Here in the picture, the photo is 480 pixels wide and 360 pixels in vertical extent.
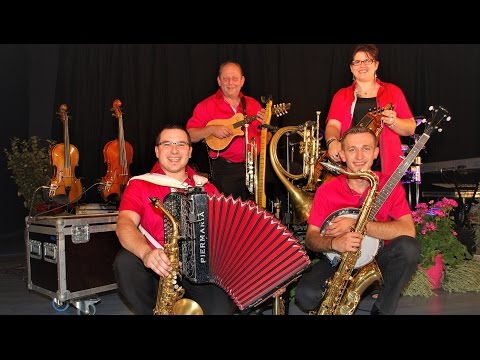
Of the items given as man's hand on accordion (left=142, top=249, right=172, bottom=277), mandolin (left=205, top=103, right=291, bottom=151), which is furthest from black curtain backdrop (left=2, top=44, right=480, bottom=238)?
man's hand on accordion (left=142, top=249, right=172, bottom=277)

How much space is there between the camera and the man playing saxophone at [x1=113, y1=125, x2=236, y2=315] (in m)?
2.61

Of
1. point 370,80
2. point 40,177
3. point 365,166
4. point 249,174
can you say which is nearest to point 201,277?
point 365,166

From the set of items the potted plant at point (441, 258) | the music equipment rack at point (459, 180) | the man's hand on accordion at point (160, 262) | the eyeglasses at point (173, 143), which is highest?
the eyeglasses at point (173, 143)

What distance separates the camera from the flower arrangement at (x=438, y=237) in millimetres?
3963

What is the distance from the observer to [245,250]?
8.01ft

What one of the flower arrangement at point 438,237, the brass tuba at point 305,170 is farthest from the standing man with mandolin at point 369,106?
the flower arrangement at point 438,237

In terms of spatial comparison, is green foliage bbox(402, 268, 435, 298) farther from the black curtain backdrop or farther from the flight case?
the black curtain backdrop

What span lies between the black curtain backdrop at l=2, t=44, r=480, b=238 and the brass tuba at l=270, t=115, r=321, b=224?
234 cm

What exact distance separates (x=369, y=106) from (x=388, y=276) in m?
1.36

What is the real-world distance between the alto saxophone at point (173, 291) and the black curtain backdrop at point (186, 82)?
12.6ft

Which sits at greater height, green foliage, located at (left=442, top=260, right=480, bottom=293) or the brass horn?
the brass horn

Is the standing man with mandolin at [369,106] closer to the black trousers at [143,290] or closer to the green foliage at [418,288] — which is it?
the green foliage at [418,288]

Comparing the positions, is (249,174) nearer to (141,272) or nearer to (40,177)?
(141,272)

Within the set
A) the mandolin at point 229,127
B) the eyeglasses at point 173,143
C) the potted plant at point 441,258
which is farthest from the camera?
the mandolin at point 229,127
